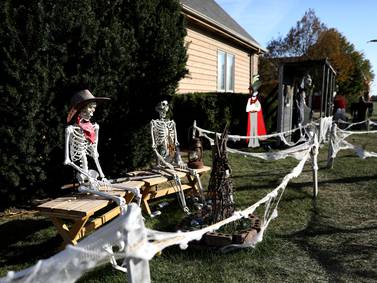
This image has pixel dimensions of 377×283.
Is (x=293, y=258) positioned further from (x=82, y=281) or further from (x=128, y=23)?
(x=128, y=23)

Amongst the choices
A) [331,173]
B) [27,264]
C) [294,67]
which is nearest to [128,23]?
[27,264]

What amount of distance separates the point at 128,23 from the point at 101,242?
5861 mm

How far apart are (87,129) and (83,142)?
20 centimetres

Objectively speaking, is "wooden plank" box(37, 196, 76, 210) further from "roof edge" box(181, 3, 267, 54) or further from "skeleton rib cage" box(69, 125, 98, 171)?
"roof edge" box(181, 3, 267, 54)

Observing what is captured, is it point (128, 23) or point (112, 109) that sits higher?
point (128, 23)

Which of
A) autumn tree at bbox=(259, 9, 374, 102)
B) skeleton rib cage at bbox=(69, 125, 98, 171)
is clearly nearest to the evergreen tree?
skeleton rib cage at bbox=(69, 125, 98, 171)

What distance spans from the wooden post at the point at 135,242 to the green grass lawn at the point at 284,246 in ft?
6.44

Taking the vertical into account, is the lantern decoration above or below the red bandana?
below

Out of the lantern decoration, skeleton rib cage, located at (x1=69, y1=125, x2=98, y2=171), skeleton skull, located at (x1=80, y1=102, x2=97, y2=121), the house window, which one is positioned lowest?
the lantern decoration

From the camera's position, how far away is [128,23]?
7254 mm

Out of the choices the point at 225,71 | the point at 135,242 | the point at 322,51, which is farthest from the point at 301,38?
the point at 135,242

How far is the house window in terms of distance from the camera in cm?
1584

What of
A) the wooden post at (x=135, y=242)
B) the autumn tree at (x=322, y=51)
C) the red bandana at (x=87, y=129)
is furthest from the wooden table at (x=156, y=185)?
the autumn tree at (x=322, y=51)

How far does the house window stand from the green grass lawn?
888 cm
